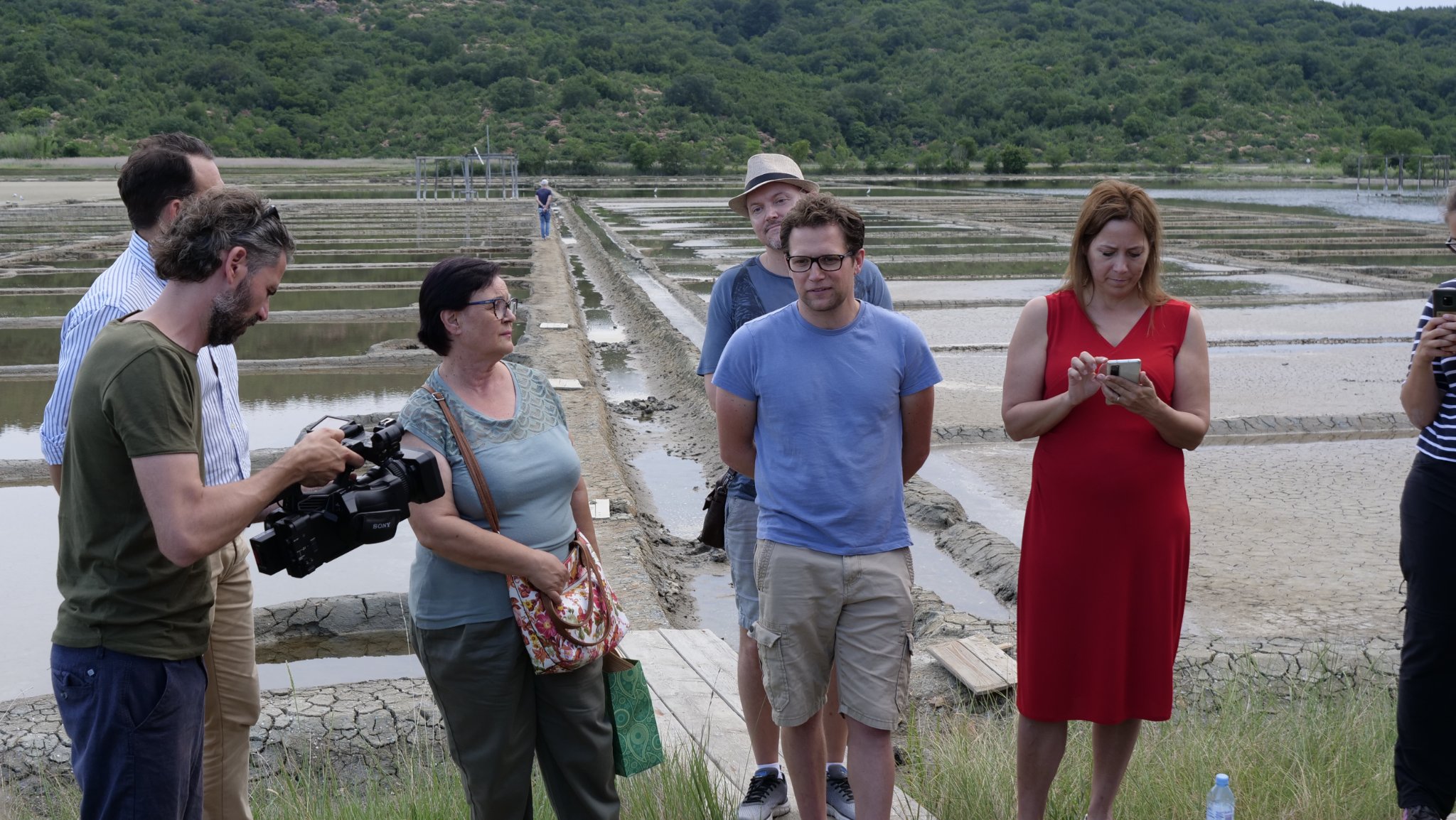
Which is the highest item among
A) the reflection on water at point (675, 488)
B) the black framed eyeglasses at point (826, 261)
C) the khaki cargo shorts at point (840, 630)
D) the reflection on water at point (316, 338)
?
the black framed eyeglasses at point (826, 261)

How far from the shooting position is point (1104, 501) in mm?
3182

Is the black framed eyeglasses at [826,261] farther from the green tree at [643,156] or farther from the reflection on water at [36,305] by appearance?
the green tree at [643,156]

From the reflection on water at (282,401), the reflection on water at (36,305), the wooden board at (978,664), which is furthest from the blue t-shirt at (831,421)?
the reflection on water at (36,305)

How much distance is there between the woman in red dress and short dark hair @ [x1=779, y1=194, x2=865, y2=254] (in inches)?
20.6

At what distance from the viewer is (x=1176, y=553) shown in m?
3.21

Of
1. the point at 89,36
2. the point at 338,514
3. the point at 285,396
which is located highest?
the point at 89,36

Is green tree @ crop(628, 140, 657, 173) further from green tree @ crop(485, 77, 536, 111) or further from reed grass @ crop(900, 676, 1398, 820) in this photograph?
reed grass @ crop(900, 676, 1398, 820)

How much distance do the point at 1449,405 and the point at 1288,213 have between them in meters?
37.1

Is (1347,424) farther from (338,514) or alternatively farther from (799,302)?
(338,514)

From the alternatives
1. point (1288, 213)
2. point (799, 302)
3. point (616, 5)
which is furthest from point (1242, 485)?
point (616, 5)

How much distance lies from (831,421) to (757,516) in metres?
0.52

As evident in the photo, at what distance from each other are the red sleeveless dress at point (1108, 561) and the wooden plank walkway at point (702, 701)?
1.83ft

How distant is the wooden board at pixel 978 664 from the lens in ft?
15.9

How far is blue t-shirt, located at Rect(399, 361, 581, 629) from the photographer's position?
288 cm
